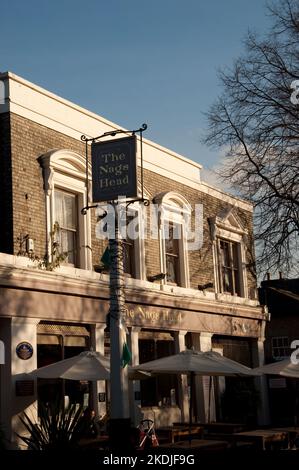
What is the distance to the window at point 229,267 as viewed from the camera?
2698cm

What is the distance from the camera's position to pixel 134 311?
21.1 meters

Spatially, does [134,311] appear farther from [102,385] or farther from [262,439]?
[262,439]

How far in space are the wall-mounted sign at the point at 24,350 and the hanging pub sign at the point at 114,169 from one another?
423 cm

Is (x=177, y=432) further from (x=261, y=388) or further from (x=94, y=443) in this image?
(x=261, y=388)

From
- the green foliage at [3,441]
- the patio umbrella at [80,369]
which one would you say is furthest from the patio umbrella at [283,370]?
the green foliage at [3,441]

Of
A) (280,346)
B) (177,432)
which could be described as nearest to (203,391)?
(177,432)

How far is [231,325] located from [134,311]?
6.48 meters

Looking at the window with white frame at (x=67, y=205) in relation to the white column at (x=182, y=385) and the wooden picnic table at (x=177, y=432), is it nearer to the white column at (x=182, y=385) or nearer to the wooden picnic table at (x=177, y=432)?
the wooden picnic table at (x=177, y=432)

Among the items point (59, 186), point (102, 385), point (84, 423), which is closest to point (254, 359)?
point (102, 385)

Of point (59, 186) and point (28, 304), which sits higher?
point (59, 186)

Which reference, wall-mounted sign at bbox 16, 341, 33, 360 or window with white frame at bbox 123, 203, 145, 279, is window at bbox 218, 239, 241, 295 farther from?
wall-mounted sign at bbox 16, 341, 33, 360

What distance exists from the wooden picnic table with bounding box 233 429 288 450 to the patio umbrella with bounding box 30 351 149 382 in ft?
10.7

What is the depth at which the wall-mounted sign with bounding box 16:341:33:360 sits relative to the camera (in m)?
16.8

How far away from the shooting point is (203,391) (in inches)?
957
